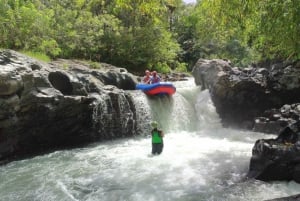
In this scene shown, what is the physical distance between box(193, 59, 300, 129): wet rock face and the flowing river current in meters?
1.64

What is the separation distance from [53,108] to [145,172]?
392cm

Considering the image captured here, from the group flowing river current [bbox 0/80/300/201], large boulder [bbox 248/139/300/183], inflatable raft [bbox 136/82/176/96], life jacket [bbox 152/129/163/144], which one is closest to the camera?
flowing river current [bbox 0/80/300/201]

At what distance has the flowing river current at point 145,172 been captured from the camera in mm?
7028

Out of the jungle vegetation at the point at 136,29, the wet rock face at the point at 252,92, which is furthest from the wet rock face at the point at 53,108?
the wet rock face at the point at 252,92

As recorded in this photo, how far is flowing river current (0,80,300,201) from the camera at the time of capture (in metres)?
7.03

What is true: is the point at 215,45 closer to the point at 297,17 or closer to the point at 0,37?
the point at 0,37

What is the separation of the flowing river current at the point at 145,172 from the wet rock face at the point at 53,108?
2.31 ft

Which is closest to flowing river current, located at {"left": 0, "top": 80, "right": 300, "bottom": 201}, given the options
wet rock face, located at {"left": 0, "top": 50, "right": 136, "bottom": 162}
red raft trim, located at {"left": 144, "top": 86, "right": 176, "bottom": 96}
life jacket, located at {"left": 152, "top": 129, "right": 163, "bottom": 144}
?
life jacket, located at {"left": 152, "top": 129, "right": 163, "bottom": 144}

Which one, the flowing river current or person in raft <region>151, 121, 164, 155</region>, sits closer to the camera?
the flowing river current

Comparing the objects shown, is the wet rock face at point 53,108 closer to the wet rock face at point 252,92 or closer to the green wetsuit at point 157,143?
the green wetsuit at point 157,143

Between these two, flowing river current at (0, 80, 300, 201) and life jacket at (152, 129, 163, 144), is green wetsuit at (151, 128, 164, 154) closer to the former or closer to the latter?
life jacket at (152, 129, 163, 144)

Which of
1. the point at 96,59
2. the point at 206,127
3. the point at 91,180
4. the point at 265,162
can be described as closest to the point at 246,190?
the point at 265,162

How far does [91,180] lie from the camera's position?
798cm

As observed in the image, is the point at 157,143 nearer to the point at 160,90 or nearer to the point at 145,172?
the point at 145,172
